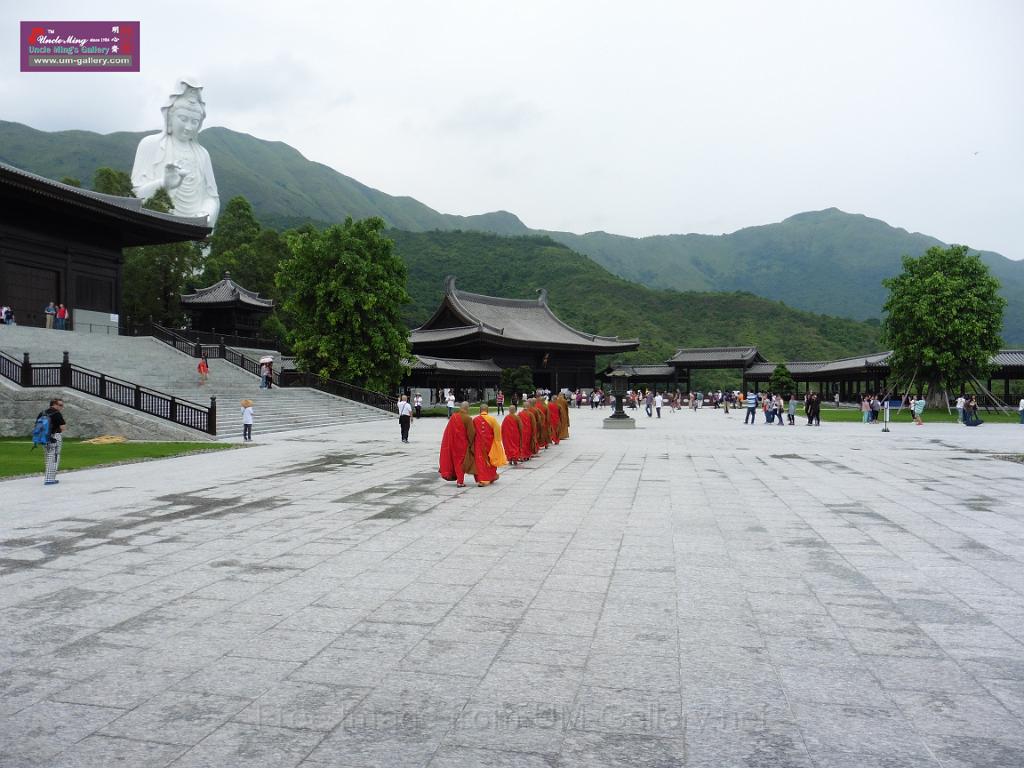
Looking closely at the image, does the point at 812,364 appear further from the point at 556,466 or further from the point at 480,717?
Result: the point at 480,717

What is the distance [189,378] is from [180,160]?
160 ft

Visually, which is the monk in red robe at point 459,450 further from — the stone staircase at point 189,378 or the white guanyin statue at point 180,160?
the white guanyin statue at point 180,160

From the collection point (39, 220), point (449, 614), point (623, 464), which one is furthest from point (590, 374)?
point (449, 614)

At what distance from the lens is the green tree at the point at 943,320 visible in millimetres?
35688

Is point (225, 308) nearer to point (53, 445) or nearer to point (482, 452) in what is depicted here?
point (53, 445)

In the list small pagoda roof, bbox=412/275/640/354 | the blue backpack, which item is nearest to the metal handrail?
the blue backpack

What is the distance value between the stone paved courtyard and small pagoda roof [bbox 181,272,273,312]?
101 feet

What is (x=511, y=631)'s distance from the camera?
175 inches

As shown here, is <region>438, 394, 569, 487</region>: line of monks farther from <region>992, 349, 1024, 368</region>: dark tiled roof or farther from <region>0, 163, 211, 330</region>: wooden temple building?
<region>992, 349, 1024, 368</region>: dark tiled roof

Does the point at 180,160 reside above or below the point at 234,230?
above

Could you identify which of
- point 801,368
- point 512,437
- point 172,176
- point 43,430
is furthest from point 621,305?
point 43,430

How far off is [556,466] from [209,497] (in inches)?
256

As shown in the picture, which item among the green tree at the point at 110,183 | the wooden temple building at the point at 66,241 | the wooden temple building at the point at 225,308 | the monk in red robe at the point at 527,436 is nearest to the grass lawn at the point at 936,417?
the monk in red robe at the point at 527,436

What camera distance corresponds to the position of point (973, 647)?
4.16 m
